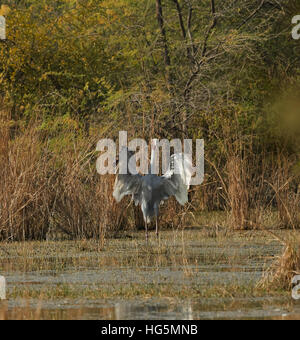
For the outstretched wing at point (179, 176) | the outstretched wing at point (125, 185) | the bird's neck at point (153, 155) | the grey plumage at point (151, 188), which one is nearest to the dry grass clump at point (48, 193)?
the outstretched wing at point (125, 185)

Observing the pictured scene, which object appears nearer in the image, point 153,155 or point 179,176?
point 153,155

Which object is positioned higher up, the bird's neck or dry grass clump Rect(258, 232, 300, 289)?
the bird's neck

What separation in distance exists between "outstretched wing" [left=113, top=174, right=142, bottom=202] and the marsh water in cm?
65

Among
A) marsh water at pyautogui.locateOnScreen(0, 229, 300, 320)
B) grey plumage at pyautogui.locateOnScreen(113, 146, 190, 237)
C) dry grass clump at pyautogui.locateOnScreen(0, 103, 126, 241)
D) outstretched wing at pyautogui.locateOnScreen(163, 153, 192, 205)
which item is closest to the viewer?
marsh water at pyautogui.locateOnScreen(0, 229, 300, 320)

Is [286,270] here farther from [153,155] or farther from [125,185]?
[125,185]

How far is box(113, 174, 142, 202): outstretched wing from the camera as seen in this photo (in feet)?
45.8

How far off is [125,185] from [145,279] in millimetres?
4293

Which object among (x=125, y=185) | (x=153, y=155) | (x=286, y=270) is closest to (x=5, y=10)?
(x=125, y=185)

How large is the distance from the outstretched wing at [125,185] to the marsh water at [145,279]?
2.14ft

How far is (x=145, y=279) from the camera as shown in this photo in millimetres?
9859

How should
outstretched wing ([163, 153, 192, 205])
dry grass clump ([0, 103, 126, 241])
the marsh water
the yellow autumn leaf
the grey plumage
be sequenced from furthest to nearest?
the yellow autumn leaf < the grey plumage < dry grass clump ([0, 103, 126, 241]) < outstretched wing ([163, 153, 192, 205]) < the marsh water

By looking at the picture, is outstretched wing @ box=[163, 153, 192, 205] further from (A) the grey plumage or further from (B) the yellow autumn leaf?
(B) the yellow autumn leaf

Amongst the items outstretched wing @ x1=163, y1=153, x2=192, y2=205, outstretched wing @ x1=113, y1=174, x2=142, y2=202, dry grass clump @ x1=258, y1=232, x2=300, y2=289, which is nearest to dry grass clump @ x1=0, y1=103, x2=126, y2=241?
outstretched wing @ x1=113, y1=174, x2=142, y2=202

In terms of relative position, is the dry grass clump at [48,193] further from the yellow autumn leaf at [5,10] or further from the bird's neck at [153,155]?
the yellow autumn leaf at [5,10]
